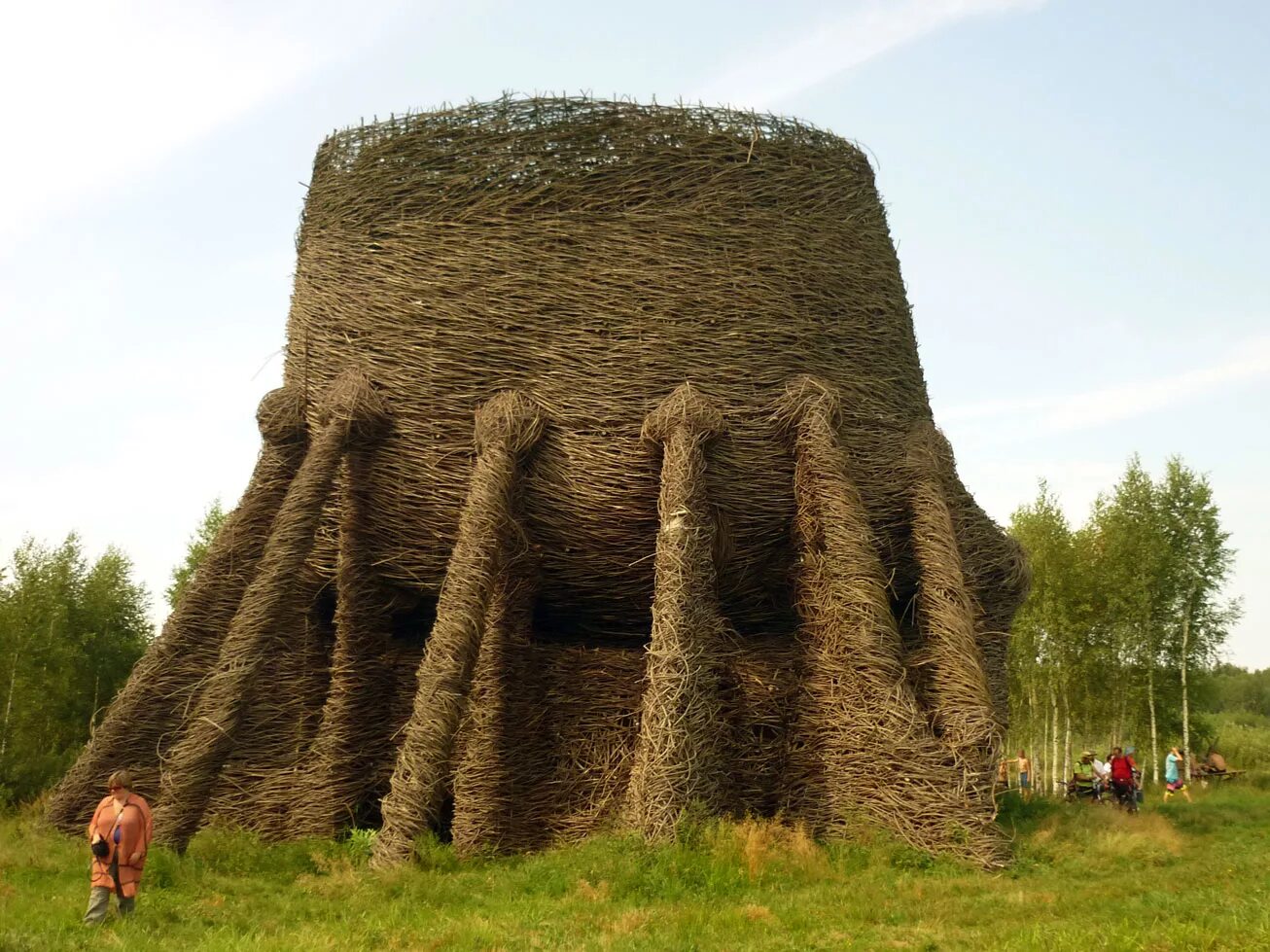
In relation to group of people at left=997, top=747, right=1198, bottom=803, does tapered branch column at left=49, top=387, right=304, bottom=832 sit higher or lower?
higher

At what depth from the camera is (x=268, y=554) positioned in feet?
41.3

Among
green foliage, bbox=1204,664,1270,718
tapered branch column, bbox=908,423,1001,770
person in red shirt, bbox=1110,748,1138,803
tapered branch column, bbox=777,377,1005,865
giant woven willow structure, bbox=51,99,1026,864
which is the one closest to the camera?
tapered branch column, bbox=777,377,1005,865

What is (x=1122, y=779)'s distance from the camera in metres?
16.2

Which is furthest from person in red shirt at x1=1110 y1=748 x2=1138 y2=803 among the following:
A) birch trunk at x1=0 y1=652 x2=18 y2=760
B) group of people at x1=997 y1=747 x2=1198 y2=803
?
birch trunk at x1=0 y1=652 x2=18 y2=760

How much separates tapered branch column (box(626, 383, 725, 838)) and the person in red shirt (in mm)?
6979

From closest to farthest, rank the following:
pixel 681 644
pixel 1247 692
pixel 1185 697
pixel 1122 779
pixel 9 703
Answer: pixel 681 644 < pixel 1122 779 < pixel 9 703 < pixel 1185 697 < pixel 1247 692

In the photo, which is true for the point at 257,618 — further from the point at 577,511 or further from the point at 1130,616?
the point at 1130,616

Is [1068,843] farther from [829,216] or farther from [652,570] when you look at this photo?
[829,216]

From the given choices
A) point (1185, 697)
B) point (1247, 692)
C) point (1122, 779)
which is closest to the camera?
point (1122, 779)

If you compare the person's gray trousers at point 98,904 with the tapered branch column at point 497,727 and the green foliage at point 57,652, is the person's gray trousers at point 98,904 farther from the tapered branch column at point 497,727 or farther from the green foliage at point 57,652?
the green foliage at point 57,652

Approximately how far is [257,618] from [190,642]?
1.21 meters

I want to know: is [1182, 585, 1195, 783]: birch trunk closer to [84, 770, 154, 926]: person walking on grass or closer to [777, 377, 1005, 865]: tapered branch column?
[777, 377, 1005, 865]: tapered branch column

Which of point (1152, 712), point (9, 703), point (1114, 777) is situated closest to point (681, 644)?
point (1114, 777)

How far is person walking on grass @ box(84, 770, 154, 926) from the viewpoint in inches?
317
